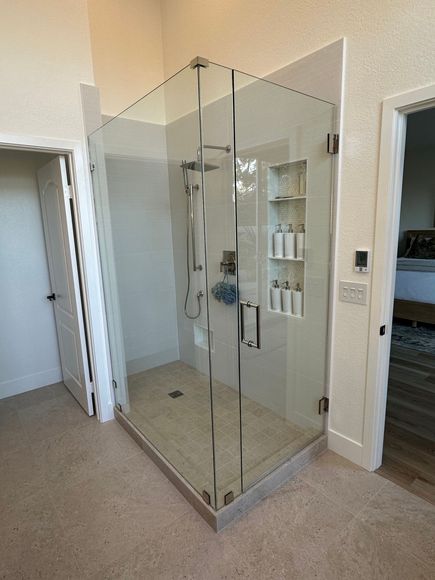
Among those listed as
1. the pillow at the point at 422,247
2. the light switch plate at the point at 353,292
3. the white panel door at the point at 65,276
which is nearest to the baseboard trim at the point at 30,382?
the white panel door at the point at 65,276

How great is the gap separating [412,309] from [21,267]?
15.7 ft

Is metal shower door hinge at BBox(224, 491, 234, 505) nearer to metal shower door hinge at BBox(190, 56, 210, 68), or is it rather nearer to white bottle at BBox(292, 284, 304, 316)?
white bottle at BBox(292, 284, 304, 316)

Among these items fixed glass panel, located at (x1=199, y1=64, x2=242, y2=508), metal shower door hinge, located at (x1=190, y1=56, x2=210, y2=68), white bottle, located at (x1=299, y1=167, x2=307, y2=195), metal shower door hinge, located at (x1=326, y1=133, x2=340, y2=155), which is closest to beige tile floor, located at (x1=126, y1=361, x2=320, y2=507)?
fixed glass panel, located at (x1=199, y1=64, x2=242, y2=508)

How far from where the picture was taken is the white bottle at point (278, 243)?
2.30 m

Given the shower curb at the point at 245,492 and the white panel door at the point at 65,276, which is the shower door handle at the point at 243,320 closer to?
the shower curb at the point at 245,492

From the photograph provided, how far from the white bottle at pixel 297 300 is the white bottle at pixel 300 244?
0.21m

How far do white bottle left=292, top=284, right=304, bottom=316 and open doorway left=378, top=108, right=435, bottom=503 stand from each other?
1119 mm

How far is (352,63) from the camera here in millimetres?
1752

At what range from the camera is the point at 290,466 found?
2.03 metres

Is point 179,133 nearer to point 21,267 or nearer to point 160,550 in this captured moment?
point 21,267

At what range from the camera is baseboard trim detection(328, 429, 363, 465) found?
2.08 m

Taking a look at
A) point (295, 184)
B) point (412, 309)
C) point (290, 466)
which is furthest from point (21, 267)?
point (412, 309)

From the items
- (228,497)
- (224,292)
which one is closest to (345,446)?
(228,497)

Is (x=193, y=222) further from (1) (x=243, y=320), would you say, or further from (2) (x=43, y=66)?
(2) (x=43, y=66)
